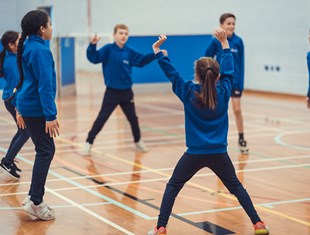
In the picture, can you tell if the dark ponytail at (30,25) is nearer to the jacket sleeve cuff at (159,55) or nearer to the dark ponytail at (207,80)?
the jacket sleeve cuff at (159,55)

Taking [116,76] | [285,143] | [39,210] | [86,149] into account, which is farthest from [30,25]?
[285,143]

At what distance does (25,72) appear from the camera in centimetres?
570

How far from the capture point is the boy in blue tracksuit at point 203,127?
16.7 feet

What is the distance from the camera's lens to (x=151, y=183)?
288 inches

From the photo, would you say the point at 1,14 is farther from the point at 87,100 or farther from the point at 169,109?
the point at 169,109

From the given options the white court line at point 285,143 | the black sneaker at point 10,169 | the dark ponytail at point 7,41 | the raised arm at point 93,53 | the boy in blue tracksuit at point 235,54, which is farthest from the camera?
the white court line at point 285,143

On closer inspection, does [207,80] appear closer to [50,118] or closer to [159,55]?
[159,55]

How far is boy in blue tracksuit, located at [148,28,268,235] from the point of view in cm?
510

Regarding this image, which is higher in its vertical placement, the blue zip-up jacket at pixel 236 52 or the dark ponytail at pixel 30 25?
the dark ponytail at pixel 30 25

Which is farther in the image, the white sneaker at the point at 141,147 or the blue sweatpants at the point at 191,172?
the white sneaker at the point at 141,147

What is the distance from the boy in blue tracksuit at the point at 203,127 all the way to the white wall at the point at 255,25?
34.2ft

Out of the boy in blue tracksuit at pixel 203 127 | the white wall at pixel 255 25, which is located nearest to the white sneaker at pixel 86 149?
the boy in blue tracksuit at pixel 203 127

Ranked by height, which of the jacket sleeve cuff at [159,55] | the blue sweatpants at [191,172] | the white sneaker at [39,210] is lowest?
the white sneaker at [39,210]

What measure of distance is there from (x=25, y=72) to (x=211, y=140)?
1737mm
